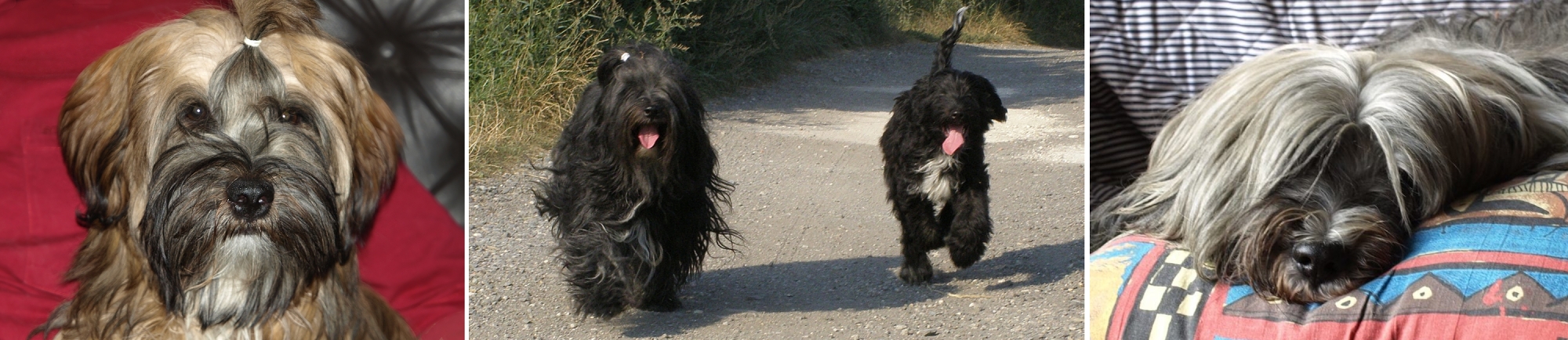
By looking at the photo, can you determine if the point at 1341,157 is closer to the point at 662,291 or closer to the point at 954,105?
the point at 954,105

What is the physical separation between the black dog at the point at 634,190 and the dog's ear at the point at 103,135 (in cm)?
94

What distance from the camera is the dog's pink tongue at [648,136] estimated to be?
8.00ft

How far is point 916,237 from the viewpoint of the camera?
2457 millimetres

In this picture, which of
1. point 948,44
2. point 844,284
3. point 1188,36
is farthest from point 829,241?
point 1188,36

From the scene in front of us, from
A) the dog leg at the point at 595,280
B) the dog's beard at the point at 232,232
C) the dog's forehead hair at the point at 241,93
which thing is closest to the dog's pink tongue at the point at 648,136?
the dog leg at the point at 595,280

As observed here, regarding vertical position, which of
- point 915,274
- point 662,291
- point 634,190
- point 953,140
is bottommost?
point 662,291

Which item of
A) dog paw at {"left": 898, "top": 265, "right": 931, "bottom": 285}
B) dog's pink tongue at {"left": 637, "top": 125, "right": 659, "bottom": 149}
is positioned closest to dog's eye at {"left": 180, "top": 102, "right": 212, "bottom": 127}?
dog's pink tongue at {"left": 637, "top": 125, "right": 659, "bottom": 149}

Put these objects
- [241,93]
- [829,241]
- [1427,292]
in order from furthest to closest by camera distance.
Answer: [829,241] < [241,93] < [1427,292]

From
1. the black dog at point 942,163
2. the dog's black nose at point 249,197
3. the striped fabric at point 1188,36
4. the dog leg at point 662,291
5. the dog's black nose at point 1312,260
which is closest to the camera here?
the dog's black nose at point 249,197

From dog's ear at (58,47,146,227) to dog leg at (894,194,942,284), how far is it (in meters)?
1.50

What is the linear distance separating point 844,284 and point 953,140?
42 cm

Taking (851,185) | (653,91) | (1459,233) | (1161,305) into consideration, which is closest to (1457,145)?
(1459,233)

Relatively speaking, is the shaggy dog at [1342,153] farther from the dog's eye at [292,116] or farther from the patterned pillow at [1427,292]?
the dog's eye at [292,116]

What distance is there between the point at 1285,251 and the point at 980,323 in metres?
0.92
